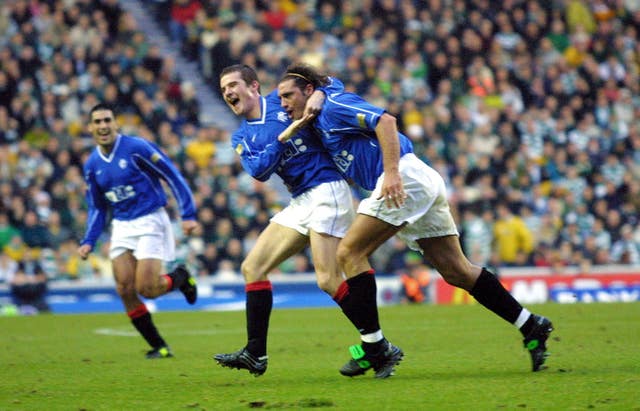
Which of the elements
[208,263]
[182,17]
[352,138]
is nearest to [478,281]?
[352,138]

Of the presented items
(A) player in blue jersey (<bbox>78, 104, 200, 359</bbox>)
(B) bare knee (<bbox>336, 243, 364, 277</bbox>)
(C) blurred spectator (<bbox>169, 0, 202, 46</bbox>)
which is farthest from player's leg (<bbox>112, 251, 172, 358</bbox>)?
(C) blurred spectator (<bbox>169, 0, 202, 46</bbox>)

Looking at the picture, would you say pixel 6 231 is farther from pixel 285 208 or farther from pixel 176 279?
pixel 285 208

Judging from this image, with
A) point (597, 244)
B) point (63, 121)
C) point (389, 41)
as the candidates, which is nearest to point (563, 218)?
point (597, 244)

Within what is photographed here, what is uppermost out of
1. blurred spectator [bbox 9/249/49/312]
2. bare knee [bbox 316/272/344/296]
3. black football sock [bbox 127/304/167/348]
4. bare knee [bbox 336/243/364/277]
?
bare knee [bbox 336/243/364/277]

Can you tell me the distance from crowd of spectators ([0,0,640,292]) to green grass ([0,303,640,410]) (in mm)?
4906

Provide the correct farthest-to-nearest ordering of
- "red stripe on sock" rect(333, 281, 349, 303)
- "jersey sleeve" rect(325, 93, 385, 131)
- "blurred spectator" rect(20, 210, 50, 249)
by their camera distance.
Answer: "blurred spectator" rect(20, 210, 50, 249) < "red stripe on sock" rect(333, 281, 349, 303) < "jersey sleeve" rect(325, 93, 385, 131)

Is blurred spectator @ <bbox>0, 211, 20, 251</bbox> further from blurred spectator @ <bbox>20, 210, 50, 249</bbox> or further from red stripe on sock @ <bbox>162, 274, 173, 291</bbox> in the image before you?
red stripe on sock @ <bbox>162, 274, 173, 291</bbox>

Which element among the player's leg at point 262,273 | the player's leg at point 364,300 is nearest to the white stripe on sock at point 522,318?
the player's leg at point 364,300

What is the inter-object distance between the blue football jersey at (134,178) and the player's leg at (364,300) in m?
3.23

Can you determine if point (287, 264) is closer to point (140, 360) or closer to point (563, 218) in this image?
point (563, 218)

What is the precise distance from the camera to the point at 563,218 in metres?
22.0

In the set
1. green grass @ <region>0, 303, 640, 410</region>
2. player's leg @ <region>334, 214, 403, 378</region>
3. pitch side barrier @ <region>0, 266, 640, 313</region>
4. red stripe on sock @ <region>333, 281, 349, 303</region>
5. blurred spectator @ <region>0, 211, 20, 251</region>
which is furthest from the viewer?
blurred spectator @ <region>0, 211, 20, 251</region>

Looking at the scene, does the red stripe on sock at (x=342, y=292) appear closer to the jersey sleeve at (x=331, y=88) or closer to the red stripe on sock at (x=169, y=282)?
the jersey sleeve at (x=331, y=88)

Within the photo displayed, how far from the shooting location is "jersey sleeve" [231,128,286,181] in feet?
25.8
